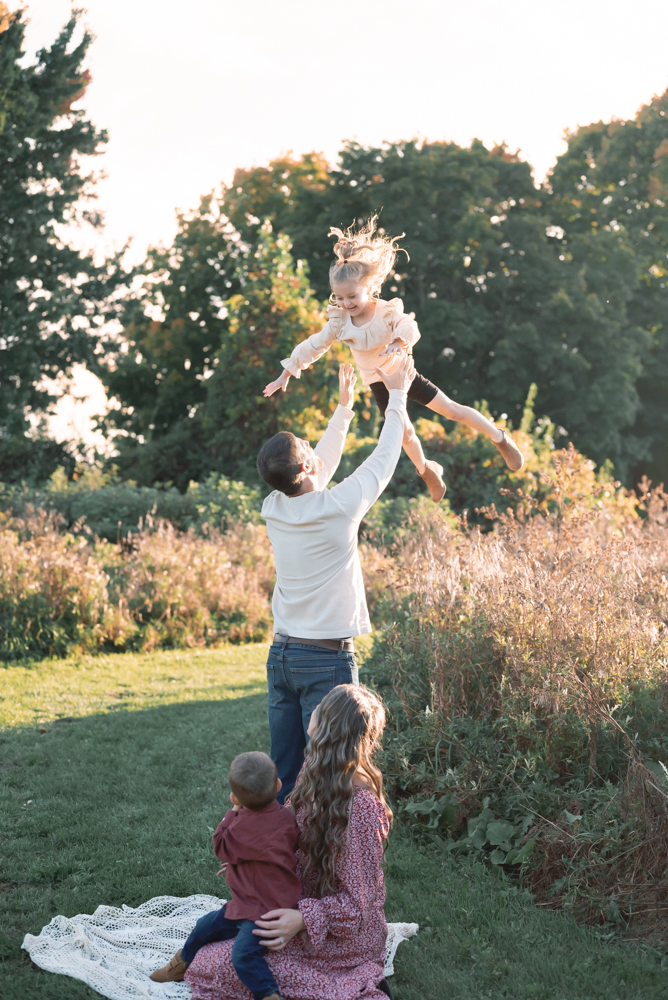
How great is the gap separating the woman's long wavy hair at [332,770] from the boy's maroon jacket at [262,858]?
82mm

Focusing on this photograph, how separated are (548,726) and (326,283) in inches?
772

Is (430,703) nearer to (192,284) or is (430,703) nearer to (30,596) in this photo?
(30,596)

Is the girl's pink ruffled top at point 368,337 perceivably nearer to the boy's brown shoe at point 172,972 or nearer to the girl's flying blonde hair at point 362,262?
the girl's flying blonde hair at point 362,262

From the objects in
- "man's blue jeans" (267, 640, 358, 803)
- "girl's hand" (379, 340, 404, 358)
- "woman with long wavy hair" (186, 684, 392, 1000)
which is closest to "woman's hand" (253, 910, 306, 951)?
"woman with long wavy hair" (186, 684, 392, 1000)

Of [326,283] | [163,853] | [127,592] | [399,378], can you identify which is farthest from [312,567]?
[326,283]

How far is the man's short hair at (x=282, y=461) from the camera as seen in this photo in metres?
3.36

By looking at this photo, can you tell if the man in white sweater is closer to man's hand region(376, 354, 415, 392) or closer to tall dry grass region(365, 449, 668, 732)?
man's hand region(376, 354, 415, 392)

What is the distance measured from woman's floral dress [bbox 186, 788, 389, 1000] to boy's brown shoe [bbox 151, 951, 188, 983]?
123 millimetres

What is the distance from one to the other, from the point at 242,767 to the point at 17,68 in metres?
20.5

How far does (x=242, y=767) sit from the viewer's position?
3.02m

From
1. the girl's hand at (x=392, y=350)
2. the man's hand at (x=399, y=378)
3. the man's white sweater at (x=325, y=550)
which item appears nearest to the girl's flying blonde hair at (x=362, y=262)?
the girl's hand at (x=392, y=350)

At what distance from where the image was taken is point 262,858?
3031 mm

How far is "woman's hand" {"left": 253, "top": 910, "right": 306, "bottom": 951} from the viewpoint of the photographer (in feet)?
9.78

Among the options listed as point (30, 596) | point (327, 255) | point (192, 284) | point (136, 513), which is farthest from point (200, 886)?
point (327, 255)
